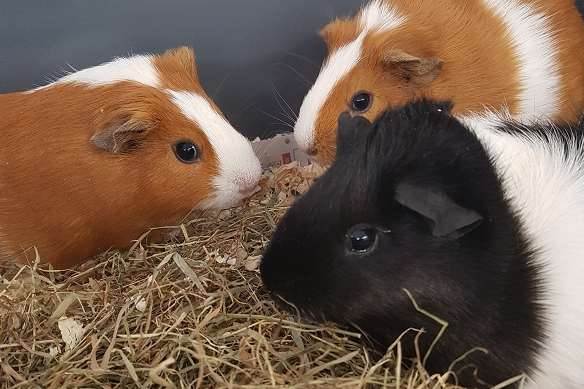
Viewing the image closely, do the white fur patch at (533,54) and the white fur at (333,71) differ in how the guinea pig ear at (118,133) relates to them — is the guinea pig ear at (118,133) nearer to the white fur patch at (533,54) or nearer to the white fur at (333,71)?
the white fur at (333,71)

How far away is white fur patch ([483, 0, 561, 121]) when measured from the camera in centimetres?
213

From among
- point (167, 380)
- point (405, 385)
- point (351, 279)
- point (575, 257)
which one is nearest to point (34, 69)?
point (167, 380)

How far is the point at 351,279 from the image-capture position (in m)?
1.22

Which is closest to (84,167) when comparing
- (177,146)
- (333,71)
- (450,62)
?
(177,146)

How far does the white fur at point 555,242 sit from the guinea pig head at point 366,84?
74 cm

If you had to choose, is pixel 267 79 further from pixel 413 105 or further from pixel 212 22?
pixel 413 105

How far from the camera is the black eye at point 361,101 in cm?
203

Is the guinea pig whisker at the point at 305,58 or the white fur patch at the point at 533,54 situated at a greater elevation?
the white fur patch at the point at 533,54

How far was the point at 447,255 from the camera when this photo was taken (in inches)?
47.3

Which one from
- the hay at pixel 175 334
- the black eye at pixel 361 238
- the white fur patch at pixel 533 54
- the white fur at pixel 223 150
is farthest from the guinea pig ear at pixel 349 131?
the white fur patch at pixel 533 54

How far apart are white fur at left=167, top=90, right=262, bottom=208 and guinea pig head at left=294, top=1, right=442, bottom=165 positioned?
246mm

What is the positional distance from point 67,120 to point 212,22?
2.37ft

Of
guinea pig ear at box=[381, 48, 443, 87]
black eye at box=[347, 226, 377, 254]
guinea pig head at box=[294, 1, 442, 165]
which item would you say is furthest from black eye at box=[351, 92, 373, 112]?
black eye at box=[347, 226, 377, 254]

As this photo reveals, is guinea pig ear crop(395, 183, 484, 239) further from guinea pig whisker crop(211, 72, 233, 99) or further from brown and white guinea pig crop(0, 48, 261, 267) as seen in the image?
guinea pig whisker crop(211, 72, 233, 99)
